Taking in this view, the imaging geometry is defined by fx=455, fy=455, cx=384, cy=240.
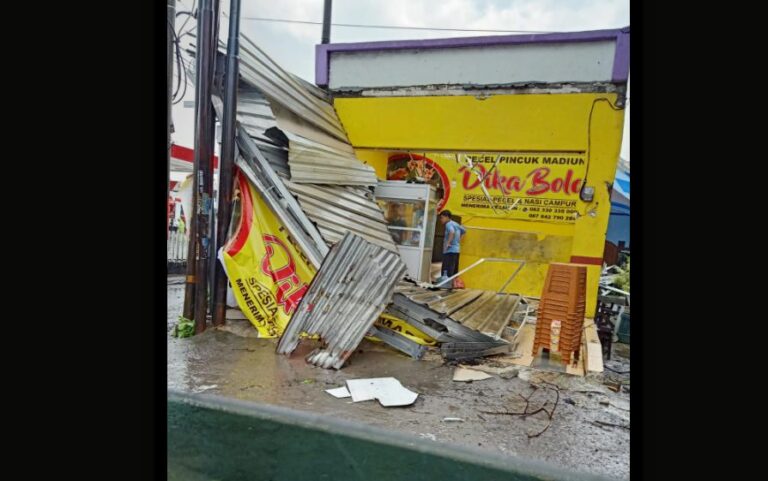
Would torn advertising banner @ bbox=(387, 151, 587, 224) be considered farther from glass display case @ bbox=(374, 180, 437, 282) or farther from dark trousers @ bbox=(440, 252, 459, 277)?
dark trousers @ bbox=(440, 252, 459, 277)

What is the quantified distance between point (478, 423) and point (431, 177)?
8.20 metres

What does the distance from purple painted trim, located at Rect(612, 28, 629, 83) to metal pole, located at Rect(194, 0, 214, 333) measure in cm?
647

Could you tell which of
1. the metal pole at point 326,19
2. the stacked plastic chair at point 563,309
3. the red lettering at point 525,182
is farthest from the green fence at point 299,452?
the metal pole at point 326,19

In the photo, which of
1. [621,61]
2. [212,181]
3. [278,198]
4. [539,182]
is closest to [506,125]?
[621,61]

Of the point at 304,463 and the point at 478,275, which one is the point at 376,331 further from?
the point at 478,275

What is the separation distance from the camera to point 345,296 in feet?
18.9

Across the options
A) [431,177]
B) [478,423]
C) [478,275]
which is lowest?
[478,423]

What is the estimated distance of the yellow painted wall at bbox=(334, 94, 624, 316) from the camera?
26.1 ft

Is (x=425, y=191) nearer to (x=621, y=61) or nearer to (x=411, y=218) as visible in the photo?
(x=411, y=218)

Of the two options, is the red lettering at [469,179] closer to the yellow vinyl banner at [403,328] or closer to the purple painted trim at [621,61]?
the purple painted trim at [621,61]
